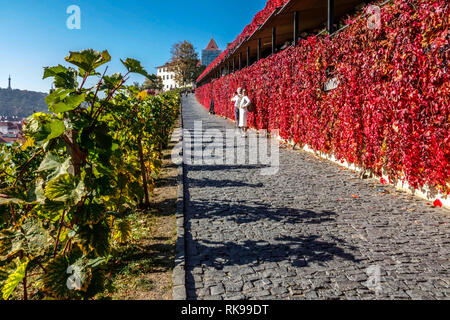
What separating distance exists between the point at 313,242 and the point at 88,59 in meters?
2.88

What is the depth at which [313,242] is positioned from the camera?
3770 mm

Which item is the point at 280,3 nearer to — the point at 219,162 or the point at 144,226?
the point at 219,162

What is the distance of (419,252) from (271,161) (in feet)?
16.9

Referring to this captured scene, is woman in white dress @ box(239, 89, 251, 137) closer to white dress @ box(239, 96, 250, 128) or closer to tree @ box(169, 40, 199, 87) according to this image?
white dress @ box(239, 96, 250, 128)

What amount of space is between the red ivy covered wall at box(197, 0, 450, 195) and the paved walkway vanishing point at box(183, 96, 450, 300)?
630 millimetres

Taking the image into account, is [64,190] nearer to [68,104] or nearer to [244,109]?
[68,104]

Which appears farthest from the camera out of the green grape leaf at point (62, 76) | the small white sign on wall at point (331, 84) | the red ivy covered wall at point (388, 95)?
the small white sign on wall at point (331, 84)

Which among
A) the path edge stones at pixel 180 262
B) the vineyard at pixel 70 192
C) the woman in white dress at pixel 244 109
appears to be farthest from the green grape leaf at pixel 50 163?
the woman in white dress at pixel 244 109

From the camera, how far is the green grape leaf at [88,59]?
2088mm

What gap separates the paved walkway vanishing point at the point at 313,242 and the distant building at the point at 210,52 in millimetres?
137052

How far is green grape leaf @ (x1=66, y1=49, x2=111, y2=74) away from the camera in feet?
6.85

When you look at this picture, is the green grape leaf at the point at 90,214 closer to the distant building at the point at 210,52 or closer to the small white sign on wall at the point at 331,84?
the small white sign on wall at the point at 331,84
